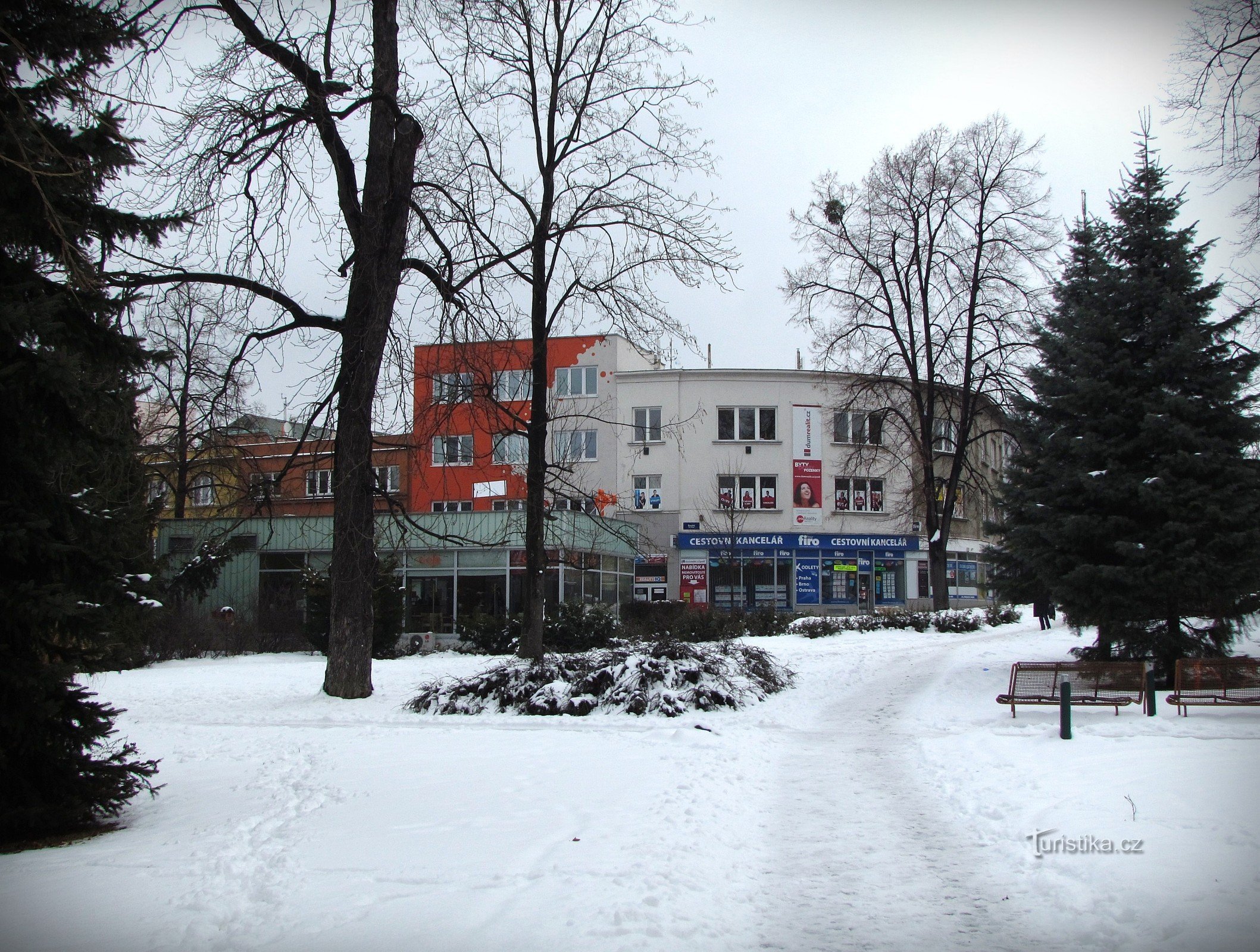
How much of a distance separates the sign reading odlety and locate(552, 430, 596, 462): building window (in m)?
5.80

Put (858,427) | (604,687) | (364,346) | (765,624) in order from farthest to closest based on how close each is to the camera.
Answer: (858,427) < (765,624) < (604,687) < (364,346)

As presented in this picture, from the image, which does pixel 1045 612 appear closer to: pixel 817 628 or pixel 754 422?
pixel 817 628

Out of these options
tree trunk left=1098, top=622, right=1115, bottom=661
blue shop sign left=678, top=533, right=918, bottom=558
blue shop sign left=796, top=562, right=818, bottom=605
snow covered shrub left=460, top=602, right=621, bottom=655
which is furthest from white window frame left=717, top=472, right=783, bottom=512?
tree trunk left=1098, top=622, right=1115, bottom=661

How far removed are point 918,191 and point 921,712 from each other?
2141 cm

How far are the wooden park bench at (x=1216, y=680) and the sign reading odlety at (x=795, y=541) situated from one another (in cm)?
3046

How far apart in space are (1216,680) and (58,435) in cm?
1327

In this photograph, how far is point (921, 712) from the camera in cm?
1402

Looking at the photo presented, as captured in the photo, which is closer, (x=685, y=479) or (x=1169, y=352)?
(x=1169, y=352)

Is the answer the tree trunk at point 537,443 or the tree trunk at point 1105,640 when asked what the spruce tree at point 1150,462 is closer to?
the tree trunk at point 1105,640

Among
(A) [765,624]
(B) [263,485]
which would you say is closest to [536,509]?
(B) [263,485]

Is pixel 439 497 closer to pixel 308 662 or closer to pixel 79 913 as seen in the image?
pixel 308 662

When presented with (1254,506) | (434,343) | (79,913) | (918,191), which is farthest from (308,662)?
(918,191)

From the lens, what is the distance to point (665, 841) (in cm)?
693

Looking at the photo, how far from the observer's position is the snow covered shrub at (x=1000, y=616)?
33656 mm
